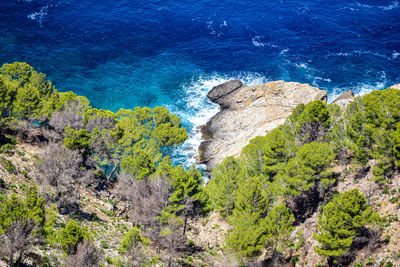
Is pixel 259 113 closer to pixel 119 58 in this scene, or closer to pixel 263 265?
pixel 263 265

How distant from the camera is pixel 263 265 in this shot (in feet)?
152

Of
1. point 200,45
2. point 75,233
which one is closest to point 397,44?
point 200,45

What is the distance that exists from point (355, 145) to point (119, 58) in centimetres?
7699

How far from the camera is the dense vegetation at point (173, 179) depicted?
39281 mm

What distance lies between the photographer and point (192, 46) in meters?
113

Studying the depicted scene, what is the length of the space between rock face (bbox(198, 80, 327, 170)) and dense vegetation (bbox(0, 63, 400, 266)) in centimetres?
1275

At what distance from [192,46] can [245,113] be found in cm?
4069

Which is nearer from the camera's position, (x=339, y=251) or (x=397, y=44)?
(x=339, y=251)

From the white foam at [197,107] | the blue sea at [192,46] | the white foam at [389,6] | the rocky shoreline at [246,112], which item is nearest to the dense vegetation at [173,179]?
the white foam at [197,107]

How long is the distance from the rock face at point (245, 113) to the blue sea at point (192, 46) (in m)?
3.93

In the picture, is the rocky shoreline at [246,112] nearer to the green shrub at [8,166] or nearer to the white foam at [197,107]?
the white foam at [197,107]

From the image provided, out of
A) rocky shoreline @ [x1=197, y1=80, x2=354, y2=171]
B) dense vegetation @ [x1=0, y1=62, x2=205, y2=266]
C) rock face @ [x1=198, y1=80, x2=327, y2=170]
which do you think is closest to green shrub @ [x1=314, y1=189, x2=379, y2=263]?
dense vegetation @ [x1=0, y1=62, x2=205, y2=266]

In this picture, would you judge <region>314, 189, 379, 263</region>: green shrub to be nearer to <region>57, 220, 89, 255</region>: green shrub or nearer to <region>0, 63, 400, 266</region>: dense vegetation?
<region>0, 63, 400, 266</region>: dense vegetation

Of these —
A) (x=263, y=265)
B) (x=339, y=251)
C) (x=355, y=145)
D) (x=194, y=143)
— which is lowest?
(x=194, y=143)
